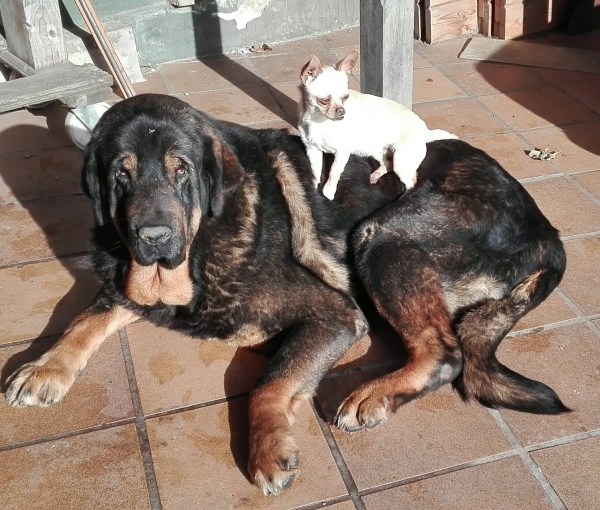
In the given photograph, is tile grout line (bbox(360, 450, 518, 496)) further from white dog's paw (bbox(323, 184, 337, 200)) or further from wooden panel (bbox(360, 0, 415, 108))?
wooden panel (bbox(360, 0, 415, 108))

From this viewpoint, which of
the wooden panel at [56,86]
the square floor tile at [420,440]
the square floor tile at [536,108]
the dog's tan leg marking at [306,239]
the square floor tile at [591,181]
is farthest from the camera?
the square floor tile at [536,108]

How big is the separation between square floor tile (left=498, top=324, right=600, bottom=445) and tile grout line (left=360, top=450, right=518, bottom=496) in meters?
0.13

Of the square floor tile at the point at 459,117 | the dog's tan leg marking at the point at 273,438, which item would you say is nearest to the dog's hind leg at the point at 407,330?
the dog's tan leg marking at the point at 273,438

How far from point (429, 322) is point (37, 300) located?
6.74 ft

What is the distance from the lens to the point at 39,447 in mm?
2994

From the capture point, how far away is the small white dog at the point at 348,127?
11.4 feet

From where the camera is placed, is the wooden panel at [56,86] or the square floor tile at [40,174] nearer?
the square floor tile at [40,174]

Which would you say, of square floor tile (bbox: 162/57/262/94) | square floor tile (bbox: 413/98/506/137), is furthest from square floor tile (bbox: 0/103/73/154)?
square floor tile (bbox: 413/98/506/137)

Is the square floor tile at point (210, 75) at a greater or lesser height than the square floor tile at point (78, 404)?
greater

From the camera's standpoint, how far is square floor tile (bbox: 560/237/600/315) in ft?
12.3

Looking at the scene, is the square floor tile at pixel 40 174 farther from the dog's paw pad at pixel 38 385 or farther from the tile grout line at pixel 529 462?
the tile grout line at pixel 529 462

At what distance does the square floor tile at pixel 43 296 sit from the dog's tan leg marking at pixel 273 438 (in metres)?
1.24

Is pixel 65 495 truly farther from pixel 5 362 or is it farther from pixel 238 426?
pixel 5 362

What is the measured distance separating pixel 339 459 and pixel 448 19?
205 inches
